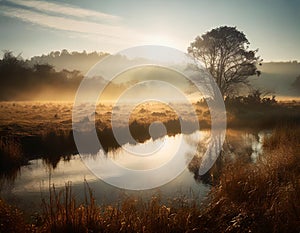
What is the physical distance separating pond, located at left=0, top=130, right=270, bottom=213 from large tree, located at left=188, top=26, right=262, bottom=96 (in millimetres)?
13046

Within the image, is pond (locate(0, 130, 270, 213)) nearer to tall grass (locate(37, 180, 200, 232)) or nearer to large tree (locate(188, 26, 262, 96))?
tall grass (locate(37, 180, 200, 232))

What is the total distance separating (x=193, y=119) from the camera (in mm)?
29719

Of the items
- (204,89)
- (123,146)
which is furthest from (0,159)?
(204,89)

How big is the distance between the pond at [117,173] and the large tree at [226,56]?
1305cm

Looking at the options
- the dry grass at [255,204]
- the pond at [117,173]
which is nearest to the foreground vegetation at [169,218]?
the dry grass at [255,204]

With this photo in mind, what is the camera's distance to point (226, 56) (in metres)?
33.3

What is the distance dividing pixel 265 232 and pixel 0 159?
1137 centimetres

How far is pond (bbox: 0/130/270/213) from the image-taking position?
10.1m

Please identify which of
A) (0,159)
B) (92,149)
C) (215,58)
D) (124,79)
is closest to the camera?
(0,159)

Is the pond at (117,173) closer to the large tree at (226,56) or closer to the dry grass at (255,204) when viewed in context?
the dry grass at (255,204)

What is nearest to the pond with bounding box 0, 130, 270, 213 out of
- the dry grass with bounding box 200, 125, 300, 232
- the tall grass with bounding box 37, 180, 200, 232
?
the dry grass with bounding box 200, 125, 300, 232

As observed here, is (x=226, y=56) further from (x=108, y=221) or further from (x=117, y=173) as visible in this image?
(x=108, y=221)

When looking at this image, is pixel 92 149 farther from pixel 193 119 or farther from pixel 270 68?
pixel 270 68

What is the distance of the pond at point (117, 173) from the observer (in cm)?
1006
